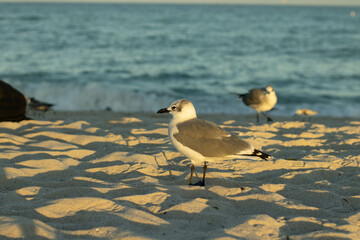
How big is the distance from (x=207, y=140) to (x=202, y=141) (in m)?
0.05

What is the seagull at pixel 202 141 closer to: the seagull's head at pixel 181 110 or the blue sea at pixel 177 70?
the seagull's head at pixel 181 110

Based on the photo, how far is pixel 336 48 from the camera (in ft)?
76.4

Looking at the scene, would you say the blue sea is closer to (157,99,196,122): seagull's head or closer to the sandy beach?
the sandy beach

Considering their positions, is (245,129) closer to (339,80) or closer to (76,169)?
(76,169)

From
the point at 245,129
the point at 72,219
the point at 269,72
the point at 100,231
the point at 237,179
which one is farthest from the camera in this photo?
the point at 269,72

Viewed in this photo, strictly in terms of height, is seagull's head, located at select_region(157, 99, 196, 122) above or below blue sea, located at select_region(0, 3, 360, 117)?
above

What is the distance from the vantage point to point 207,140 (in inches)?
143

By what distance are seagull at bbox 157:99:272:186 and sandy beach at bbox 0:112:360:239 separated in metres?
0.31

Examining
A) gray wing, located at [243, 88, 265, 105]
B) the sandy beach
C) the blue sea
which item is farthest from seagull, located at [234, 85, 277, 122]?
the blue sea

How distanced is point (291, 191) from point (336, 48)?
22.0m

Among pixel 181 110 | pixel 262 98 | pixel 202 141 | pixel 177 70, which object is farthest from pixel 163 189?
pixel 177 70

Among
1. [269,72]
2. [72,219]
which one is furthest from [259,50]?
[72,219]

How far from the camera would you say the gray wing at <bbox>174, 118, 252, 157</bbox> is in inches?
141

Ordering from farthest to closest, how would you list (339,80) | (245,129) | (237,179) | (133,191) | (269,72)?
1. (269,72)
2. (339,80)
3. (245,129)
4. (237,179)
5. (133,191)
